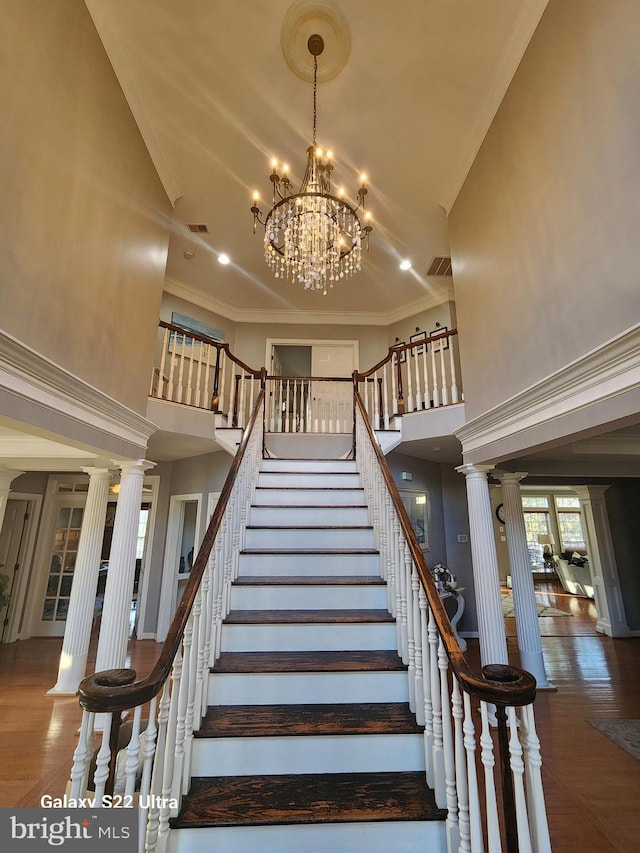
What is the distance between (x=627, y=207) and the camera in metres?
1.88

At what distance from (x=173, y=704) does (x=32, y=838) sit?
51cm

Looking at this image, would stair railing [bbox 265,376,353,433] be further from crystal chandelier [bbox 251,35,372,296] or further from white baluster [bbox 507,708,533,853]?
white baluster [bbox 507,708,533,853]

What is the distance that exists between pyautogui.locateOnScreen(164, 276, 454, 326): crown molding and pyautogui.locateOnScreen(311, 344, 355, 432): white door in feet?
1.62

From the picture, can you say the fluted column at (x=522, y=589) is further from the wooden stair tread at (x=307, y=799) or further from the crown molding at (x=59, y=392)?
the crown molding at (x=59, y=392)

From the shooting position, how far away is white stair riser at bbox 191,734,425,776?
5.75ft

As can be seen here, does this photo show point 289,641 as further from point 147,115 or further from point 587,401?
point 147,115

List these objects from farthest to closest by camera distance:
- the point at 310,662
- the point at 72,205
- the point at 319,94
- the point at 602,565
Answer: the point at 602,565 → the point at 319,94 → the point at 72,205 → the point at 310,662

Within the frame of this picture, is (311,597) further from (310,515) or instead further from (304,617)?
(310,515)

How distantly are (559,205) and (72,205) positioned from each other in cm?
305

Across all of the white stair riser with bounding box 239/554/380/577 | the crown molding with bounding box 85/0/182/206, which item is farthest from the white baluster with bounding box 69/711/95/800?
the crown molding with bounding box 85/0/182/206

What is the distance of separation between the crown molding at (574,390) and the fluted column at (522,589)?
4.95 ft

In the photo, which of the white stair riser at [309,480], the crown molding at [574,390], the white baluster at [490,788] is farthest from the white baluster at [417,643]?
the white stair riser at [309,480]

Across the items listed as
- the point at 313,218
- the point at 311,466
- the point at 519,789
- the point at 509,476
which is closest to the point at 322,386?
the point at 311,466

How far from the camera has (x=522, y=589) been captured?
14.0ft
